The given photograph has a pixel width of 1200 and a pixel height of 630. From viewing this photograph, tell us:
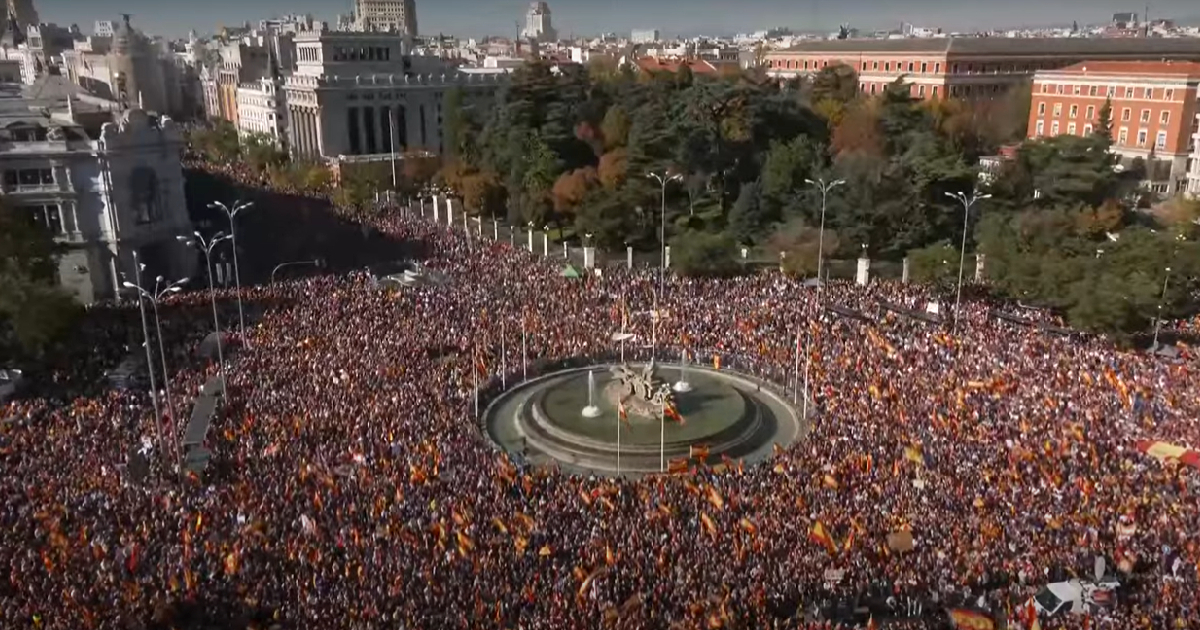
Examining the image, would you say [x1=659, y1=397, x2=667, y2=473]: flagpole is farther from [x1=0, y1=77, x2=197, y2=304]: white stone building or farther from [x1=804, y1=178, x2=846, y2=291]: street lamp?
[x1=0, y1=77, x2=197, y2=304]: white stone building

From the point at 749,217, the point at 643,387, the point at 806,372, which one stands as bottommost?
the point at 643,387

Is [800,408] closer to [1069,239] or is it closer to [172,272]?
[1069,239]

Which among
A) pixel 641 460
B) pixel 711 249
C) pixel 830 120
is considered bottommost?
pixel 641 460

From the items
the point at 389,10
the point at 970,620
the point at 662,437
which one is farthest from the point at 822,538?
the point at 389,10

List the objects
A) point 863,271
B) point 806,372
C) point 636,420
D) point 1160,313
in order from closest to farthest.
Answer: point 636,420, point 806,372, point 1160,313, point 863,271

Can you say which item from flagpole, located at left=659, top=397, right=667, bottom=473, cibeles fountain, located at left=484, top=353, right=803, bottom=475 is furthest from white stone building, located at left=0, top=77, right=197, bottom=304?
flagpole, located at left=659, top=397, right=667, bottom=473

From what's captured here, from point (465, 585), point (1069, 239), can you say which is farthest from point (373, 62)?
point (465, 585)

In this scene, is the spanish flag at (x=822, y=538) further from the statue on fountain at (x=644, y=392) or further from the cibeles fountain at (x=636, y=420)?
the statue on fountain at (x=644, y=392)

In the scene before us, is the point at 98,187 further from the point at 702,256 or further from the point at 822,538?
the point at 822,538
